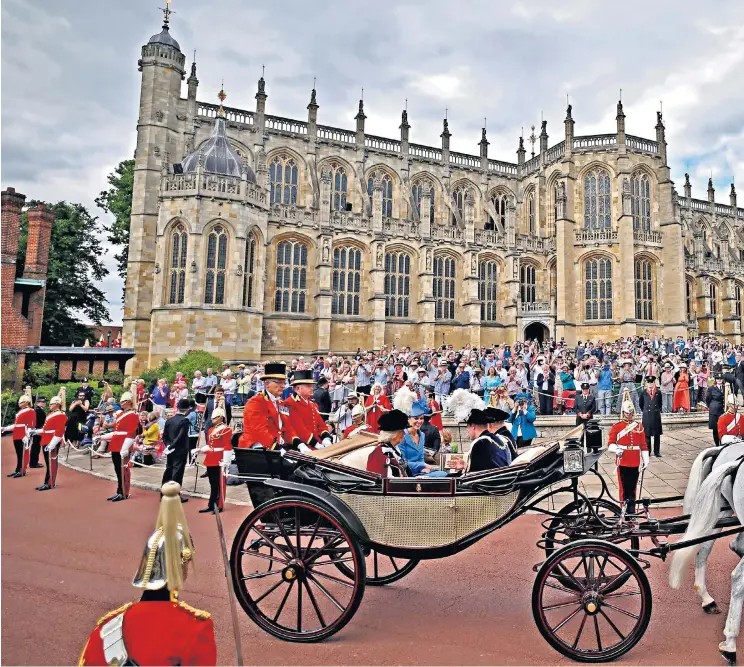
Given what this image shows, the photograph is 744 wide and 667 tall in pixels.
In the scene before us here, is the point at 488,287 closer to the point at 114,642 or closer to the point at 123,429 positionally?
the point at 123,429

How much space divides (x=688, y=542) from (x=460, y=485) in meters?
1.89

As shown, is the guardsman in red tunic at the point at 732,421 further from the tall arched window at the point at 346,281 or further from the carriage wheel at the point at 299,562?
the tall arched window at the point at 346,281

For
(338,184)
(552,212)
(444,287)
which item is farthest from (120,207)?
(552,212)

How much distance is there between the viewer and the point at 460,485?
4.02 meters

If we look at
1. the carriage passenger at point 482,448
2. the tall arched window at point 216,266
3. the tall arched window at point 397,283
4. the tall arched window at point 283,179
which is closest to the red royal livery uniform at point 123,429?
the carriage passenger at point 482,448

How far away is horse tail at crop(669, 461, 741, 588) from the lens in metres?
4.04

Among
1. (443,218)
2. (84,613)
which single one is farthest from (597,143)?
(84,613)

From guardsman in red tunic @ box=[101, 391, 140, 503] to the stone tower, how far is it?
17.6 m

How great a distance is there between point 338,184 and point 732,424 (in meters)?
28.3

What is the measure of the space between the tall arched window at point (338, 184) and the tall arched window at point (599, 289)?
17.8 m

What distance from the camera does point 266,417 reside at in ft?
16.4

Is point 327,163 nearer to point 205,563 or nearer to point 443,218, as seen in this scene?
point 443,218

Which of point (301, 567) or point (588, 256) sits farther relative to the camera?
point (588, 256)

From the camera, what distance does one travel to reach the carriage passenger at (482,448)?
4.70m
